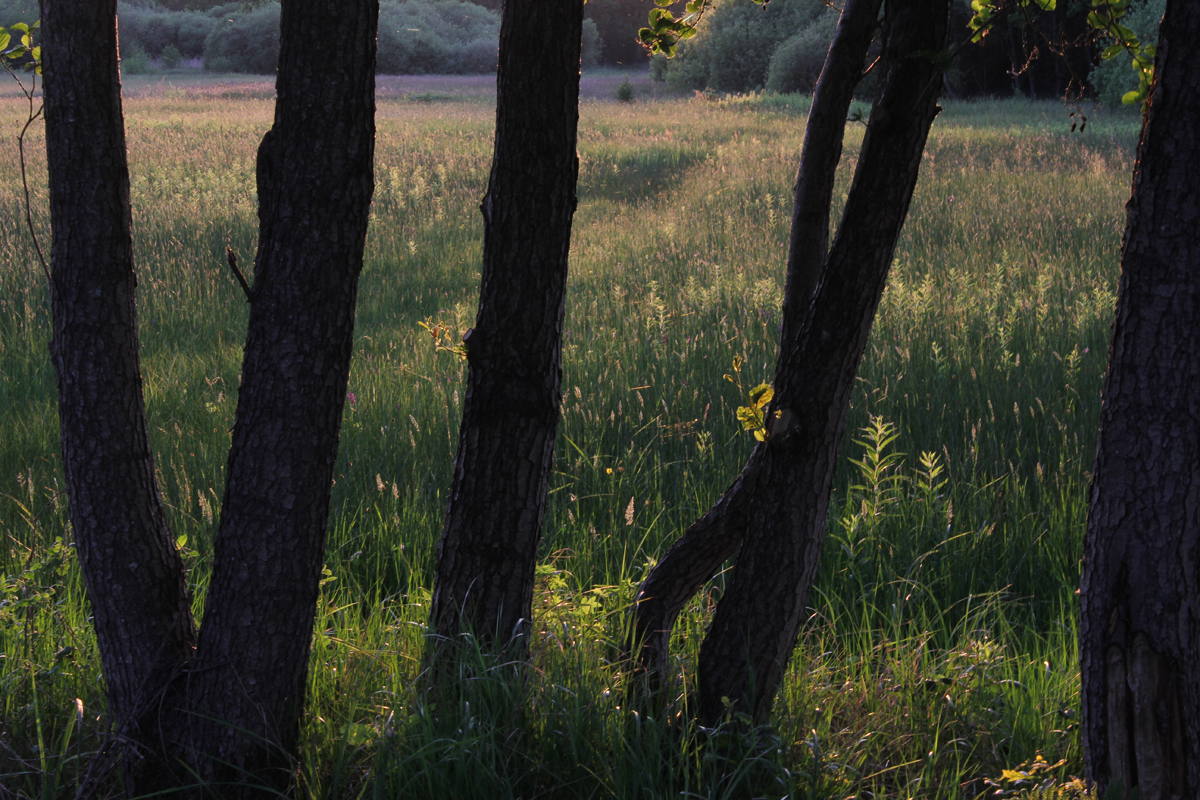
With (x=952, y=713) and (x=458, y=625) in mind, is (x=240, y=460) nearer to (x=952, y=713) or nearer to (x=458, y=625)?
(x=458, y=625)

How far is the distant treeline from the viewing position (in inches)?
1249

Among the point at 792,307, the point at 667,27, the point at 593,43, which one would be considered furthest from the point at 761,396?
the point at 593,43

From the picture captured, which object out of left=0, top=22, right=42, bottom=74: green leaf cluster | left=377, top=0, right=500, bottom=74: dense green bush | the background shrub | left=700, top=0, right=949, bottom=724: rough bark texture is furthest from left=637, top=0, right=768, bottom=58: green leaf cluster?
left=377, top=0, right=500, bottom=74: dense green bush

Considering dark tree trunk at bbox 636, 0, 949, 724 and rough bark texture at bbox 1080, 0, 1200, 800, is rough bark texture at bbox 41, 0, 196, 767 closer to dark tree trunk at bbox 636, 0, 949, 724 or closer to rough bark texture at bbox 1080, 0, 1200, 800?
dark tree trunk at bbox 636, 0, 949, 724

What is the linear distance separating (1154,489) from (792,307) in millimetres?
890

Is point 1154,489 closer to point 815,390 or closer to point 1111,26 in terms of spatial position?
point 815,390

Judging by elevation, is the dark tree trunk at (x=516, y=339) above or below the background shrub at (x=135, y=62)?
below

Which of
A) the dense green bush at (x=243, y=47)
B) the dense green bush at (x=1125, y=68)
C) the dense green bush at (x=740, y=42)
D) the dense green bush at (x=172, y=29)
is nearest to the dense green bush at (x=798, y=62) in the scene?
the dense green bush at (x=740, y=42)

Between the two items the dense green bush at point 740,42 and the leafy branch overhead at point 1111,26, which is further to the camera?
the dense green bush at point 740,42

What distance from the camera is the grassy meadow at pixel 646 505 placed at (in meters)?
1.83

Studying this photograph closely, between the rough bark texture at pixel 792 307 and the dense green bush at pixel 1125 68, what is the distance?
2878cm

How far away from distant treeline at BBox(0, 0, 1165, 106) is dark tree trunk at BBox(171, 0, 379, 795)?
16.4 metres

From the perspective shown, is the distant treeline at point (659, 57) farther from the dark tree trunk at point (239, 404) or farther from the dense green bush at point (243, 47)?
the dark tree trunk at point (239, 404)

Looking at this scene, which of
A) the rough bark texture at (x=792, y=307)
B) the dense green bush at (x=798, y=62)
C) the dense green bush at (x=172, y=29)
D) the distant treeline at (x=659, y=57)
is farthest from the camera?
the dense green bush at (x=172, y=29)
